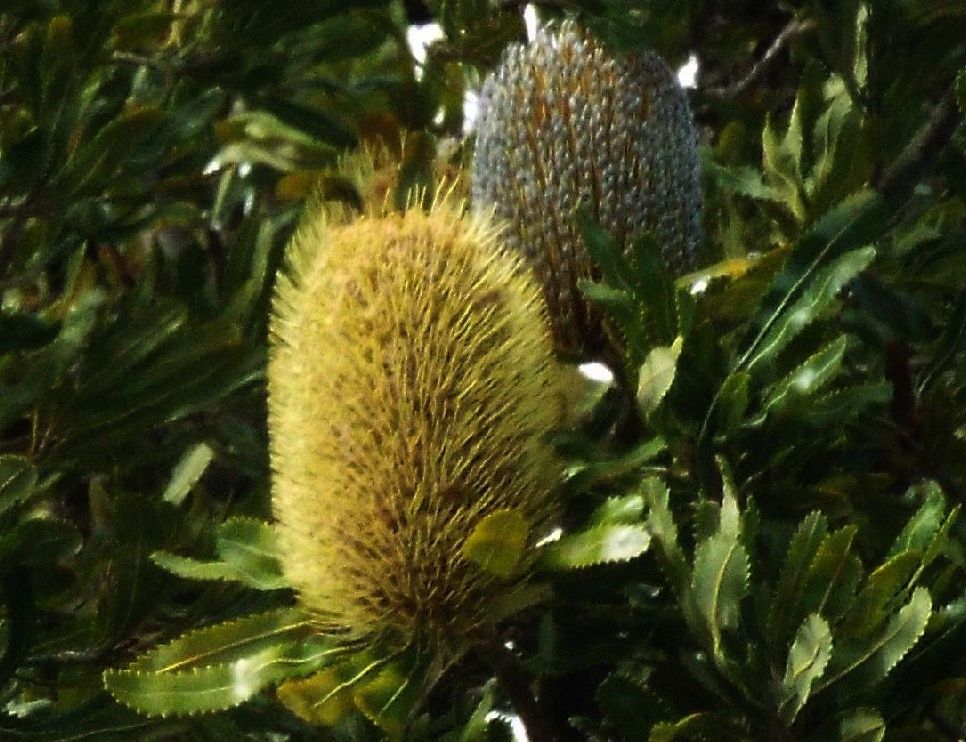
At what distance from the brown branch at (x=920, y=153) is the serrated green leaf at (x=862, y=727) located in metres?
0.72

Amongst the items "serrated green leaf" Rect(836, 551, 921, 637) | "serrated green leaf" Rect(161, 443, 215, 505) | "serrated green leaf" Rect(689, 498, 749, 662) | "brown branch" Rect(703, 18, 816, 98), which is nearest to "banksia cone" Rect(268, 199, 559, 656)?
"serrated green leaf" Rect(689, 498, 749, 662)

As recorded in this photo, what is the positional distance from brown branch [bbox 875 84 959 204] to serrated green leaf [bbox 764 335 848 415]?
0.51 metres

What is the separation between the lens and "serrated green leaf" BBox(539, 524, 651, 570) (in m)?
1.00

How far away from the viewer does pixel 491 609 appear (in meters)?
1.03

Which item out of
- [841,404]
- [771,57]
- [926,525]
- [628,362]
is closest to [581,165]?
[628,362]

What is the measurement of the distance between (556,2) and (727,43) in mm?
1010

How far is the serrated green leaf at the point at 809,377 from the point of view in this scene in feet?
3.54

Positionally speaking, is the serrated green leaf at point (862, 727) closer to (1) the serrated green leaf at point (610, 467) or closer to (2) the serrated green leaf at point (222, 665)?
(1) the serrated green leaf at point (610, 467)

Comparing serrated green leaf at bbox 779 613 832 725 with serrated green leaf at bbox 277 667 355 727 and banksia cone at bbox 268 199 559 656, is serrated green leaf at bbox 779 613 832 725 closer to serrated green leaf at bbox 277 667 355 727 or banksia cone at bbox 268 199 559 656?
banksia cone at bbox 268 199 559 656

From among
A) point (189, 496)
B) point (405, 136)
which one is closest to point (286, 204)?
point (189, 496)

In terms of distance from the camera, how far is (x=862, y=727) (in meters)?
0.97

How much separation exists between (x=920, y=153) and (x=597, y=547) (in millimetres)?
767

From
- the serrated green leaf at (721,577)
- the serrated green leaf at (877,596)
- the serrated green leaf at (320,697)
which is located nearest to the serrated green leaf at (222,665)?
the serrated green leaf at (320,697)

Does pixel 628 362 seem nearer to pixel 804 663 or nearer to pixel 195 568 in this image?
pixel 804 663
